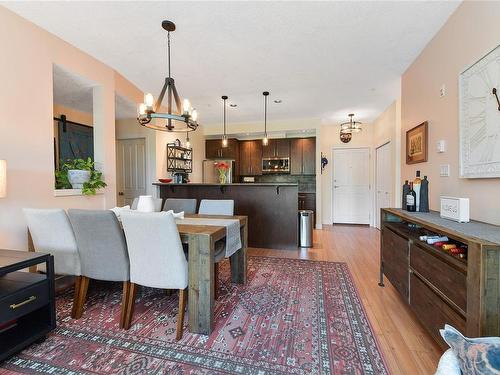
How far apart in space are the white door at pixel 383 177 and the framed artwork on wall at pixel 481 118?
3.01 m

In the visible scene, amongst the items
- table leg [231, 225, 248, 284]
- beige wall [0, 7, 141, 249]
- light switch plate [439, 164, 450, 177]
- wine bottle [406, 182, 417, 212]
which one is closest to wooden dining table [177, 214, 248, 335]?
table leg [231, 225, 248, 284]

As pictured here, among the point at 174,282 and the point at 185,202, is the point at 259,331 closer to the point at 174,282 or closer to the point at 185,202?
the point at 174,282

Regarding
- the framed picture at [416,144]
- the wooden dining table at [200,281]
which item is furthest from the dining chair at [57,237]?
the framed picture at [416,144]

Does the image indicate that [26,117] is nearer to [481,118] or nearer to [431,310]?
[431,310]

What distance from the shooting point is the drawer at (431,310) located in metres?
1.41

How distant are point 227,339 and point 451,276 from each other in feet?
4.86

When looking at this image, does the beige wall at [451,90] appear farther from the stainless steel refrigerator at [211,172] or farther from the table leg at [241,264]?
the stainless steel refrigerator at [211,172]

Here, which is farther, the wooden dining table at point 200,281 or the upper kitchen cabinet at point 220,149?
the upper kitchen cabinet at point 220,149

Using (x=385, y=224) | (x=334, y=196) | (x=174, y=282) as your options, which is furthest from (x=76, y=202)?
(x=334, y=196)

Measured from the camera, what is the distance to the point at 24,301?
5.39ft

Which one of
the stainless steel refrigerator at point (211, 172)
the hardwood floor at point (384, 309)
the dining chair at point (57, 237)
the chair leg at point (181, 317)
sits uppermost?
the stainless steel refrigerator at point (211, 172)

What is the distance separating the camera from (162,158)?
5.00m

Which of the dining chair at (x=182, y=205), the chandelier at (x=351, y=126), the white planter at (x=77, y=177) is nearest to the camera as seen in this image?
the white planter at (x=77, y=177)

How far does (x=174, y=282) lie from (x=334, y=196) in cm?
554
